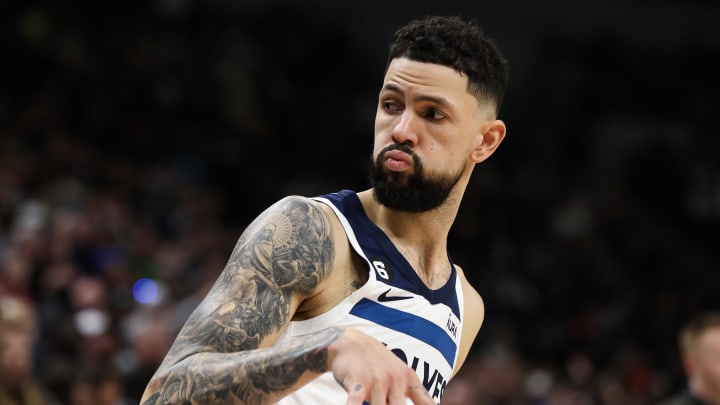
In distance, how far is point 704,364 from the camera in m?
6.25

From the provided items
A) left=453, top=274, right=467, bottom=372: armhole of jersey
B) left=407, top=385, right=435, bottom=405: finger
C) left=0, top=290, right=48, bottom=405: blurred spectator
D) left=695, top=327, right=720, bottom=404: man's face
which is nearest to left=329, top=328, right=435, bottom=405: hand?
left=407, top=385, right=435, bottom=405: finger

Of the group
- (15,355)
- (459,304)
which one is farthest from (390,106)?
(15,355)

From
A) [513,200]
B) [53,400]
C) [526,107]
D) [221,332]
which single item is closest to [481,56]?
[221,332]

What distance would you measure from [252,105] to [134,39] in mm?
1785

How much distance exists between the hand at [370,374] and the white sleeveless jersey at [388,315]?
0.70 m

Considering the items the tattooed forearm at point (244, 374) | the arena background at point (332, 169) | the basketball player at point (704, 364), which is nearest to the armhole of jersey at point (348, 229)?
the tattooed forearm at point (244, 374)

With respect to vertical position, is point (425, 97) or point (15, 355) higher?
point (425, 97)

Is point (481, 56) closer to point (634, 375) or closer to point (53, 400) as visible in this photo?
point (53, 400)

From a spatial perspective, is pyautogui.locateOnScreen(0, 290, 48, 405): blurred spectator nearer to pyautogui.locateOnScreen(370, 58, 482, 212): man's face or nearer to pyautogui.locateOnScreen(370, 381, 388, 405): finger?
pyautogui.locateOnScreen(370, 58, 482, 212): man's face

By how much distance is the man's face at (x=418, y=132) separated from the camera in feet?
12.0

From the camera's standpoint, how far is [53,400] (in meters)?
7.81

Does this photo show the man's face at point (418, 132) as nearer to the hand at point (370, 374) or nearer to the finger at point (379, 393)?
the hand at point (370, 374)

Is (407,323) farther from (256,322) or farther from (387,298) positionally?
(256,322)

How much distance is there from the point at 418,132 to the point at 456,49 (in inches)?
14.3
